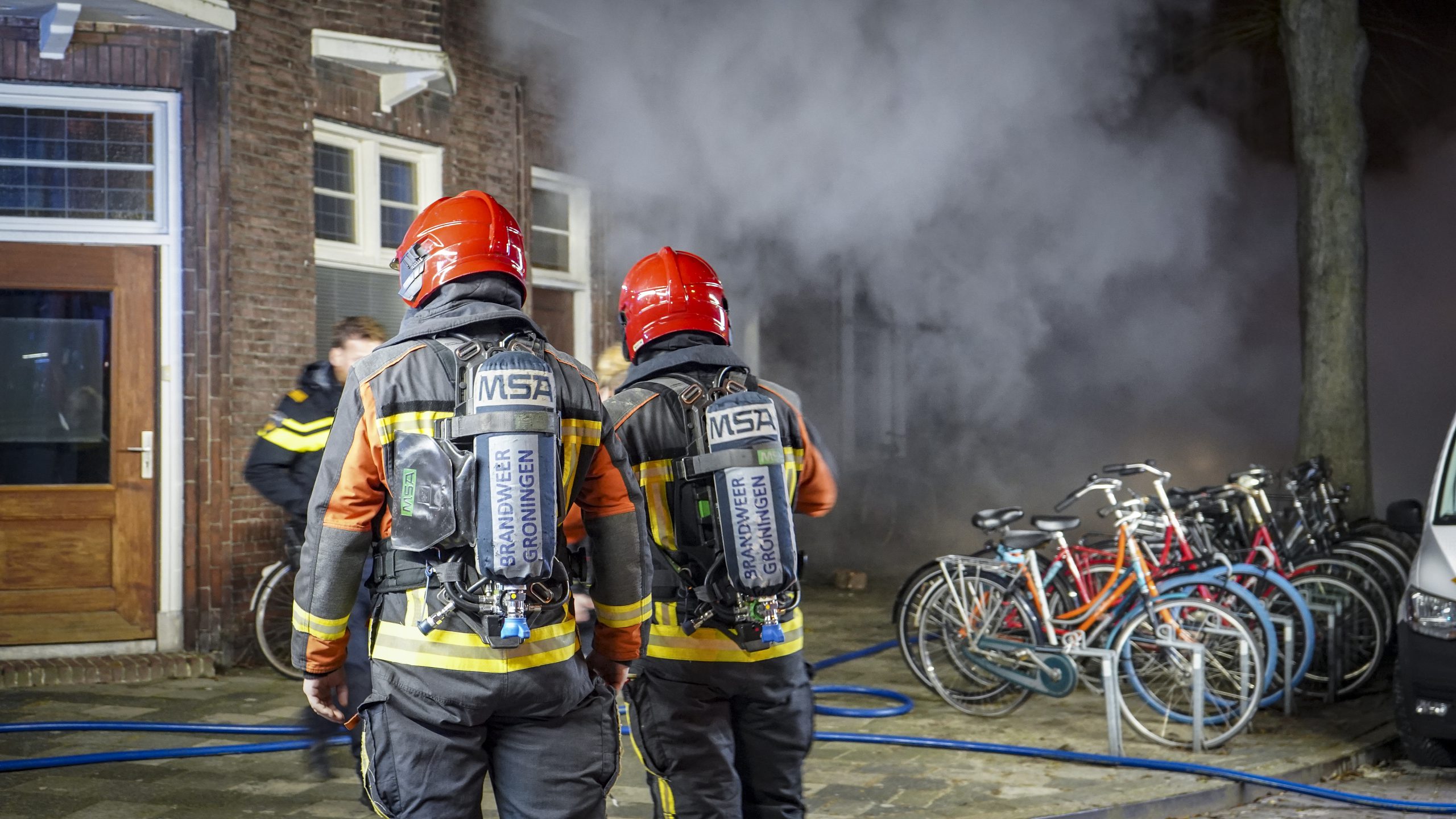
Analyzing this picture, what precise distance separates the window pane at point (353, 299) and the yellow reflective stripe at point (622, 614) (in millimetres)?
5827

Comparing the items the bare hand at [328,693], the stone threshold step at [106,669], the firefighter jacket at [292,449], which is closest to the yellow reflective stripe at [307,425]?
the firefighter jacket at [292,449]

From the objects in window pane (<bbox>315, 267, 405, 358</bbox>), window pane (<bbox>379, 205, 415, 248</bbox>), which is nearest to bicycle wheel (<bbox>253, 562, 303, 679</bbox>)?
window pane (<bbox>315, 267, 405, 358</bbox>)

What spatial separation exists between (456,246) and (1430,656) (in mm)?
4857

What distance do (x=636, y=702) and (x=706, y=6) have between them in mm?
7430

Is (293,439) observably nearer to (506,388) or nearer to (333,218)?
(506,388)

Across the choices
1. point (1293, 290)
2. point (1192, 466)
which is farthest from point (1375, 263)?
point (1192, 466)

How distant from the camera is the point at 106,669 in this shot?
7.35 metres

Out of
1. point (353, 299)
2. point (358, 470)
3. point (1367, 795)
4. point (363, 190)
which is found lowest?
point (1367, 795)

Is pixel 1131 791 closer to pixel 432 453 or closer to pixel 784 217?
pixel 432 453

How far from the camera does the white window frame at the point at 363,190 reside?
340 inches

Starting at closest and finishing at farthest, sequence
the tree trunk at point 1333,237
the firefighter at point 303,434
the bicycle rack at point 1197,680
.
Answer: the firefighter at point 303,434 < the bicycle rack at point 1197,680 < the tree trunk at point 1333,237

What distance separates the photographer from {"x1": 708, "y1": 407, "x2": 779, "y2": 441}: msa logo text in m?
3.30

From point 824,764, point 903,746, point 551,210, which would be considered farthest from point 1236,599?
point 551,210

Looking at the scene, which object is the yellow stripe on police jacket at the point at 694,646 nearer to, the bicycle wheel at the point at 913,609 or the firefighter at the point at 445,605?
the firefighter at the point at 445,605
